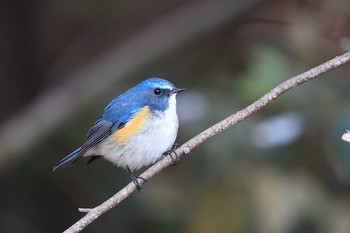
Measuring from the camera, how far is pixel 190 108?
5.16 m

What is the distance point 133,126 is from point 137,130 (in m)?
0.04

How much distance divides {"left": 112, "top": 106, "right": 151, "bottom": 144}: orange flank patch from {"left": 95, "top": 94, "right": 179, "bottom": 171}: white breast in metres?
0.02

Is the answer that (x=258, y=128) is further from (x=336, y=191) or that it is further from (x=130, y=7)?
(x=130, y=7)

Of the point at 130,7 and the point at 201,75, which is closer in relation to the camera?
the point at 201,75

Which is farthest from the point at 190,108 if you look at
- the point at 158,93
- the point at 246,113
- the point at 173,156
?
the point at 246,113

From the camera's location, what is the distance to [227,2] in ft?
19.4

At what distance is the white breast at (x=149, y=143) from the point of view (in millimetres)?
4051

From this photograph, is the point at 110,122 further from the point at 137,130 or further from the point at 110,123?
the point at 137,130

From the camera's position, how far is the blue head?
168 inches

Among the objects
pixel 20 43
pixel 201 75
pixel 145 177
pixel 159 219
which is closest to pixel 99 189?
pixel 159 219

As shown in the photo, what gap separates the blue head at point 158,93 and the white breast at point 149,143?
0.03 metres

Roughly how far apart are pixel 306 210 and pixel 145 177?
1.39 m

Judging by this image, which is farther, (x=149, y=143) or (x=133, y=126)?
(x=133, y=126)

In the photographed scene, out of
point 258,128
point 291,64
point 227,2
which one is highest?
point 227,2
